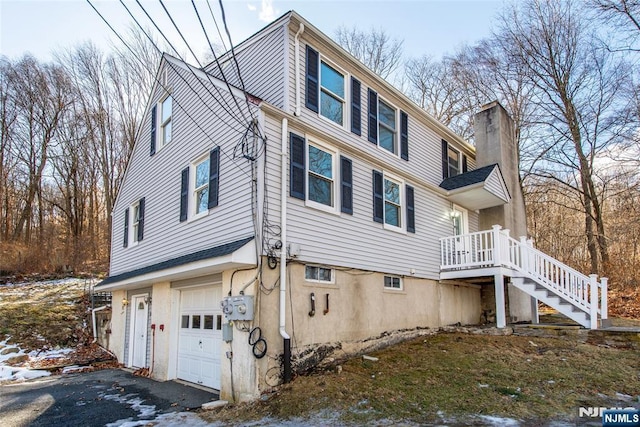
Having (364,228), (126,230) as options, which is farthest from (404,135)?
(126,230)

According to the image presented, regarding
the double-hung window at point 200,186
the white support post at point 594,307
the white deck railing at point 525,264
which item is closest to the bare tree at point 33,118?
the double-hung window at point 200,186

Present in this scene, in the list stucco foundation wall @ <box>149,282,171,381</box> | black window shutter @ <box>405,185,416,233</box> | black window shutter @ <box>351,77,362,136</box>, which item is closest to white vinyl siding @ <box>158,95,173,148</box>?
stucco foundation wall @ <box>149,282,171,381</box>

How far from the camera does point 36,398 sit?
8172mm

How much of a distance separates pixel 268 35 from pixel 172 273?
18.3 ft

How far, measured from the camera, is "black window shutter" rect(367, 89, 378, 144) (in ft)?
34.4

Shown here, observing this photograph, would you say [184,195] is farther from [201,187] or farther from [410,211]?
[410,211]

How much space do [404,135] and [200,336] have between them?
297 inches

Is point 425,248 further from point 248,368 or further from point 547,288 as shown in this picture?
point 248,368

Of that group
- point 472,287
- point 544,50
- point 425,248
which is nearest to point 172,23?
point 425,248

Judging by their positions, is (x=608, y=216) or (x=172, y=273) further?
(x=608, y=216)

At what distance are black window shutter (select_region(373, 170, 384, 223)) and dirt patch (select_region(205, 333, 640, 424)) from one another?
317cm

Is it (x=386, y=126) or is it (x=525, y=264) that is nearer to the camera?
(x=525, y=264)

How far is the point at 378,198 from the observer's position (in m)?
10.2

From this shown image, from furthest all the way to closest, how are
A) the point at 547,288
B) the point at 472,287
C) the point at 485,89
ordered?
the point at 485,89 < the point at 472,287 < the point at 547,288
